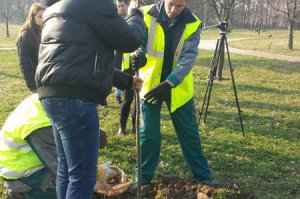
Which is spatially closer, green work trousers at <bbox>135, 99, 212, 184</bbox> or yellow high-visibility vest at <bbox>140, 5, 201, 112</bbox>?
yellow high-visibility vest at <bbox>140, 5, 201, 112</bbox>

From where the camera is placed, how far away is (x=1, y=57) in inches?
624

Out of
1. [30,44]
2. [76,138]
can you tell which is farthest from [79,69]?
[30,44]

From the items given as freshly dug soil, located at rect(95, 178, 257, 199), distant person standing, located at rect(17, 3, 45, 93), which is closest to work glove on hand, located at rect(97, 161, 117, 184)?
freshly dug soil, located at rect(95, 178, 257, 199)

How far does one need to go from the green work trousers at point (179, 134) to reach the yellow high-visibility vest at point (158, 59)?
11cm

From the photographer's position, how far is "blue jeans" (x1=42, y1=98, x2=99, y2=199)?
2.38 m

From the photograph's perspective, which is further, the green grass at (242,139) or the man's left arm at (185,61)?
the green grass at (242,139)

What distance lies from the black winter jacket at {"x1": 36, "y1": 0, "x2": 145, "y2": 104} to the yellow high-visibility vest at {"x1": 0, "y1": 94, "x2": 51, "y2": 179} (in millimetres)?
747

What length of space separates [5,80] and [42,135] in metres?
8.22

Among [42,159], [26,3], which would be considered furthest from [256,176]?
[26,3]

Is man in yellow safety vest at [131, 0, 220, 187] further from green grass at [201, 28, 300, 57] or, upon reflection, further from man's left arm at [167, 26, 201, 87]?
green grass at [201, 28, 300, 57]

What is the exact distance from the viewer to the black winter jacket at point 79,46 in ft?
7.39

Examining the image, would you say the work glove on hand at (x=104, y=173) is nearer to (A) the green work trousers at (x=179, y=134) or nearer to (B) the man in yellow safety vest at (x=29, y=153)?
(A) the green work trousers at (x=179, y=134)

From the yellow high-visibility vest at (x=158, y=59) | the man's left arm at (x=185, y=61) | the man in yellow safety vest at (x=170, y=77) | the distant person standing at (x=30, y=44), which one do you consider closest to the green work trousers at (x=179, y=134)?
the man in yellow safety vest at (x=170, y=77)

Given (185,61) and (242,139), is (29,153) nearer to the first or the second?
(185,61)
